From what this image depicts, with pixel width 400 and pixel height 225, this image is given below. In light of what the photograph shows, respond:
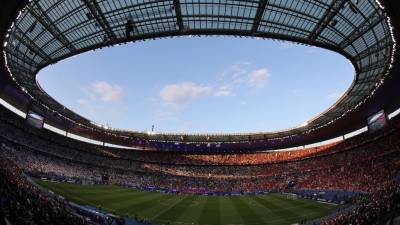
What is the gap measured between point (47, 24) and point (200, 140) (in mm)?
66819

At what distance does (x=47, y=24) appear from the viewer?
4019 centimetres

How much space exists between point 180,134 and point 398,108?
5456 cm

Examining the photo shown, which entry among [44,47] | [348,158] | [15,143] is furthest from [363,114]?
[15,143]

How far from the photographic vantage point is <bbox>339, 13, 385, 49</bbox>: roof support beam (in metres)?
35.6

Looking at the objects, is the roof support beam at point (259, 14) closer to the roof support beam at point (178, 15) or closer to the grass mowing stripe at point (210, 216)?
the roof support beam at point (178, 15)

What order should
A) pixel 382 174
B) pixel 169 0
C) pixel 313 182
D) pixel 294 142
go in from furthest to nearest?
pixel 294 142 < pixel 313 182 < pixel 382 174 < pixel 169 0

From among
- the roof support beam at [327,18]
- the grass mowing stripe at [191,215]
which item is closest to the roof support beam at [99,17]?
the grass mowing stripe at [191,215]

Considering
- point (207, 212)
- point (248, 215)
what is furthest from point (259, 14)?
point (207, 212)

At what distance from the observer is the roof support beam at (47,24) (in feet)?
119

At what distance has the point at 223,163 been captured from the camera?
338ft

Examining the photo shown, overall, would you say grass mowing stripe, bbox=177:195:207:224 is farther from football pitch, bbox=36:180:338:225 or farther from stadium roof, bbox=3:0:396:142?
stadium roof, bbox=3:0:396:142

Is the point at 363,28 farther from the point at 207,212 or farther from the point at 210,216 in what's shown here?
the point at 207,212

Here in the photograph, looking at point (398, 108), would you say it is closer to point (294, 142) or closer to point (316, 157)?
point (316, 157)

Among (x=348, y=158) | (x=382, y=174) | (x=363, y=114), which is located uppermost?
(x=363, y=114)
